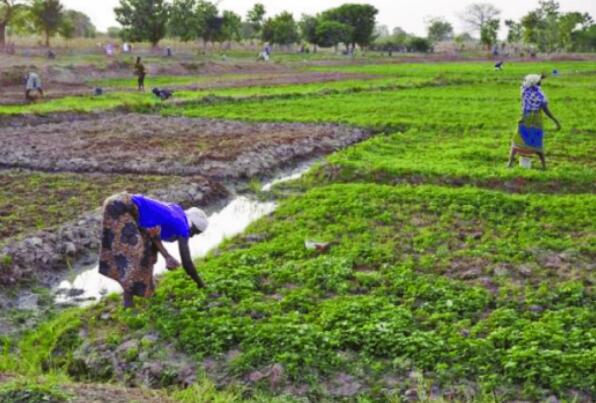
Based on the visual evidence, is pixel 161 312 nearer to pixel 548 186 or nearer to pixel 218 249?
pixel 218 249

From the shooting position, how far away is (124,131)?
70.2ft

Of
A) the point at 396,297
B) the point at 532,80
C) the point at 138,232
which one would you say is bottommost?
the point at 396,297

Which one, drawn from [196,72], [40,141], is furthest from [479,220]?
[196,72]

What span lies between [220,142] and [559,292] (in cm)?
1280

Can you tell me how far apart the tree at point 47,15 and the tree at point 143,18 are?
5.41 meters

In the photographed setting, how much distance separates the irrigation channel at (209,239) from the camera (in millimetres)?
9523

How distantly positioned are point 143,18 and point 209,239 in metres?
58.1

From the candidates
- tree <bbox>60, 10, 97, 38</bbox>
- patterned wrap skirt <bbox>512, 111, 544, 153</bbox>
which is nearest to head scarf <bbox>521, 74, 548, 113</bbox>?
patterned wrap skirt <bbox>512, 111, 544, 153</bbox>

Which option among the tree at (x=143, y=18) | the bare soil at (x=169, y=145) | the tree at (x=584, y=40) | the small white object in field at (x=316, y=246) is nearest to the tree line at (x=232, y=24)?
the tree at (x=143, y=18)

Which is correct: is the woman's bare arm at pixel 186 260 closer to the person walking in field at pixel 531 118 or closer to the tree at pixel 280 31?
the person walking in field at pixel 531 118

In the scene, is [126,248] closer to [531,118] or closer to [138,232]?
[138,232]

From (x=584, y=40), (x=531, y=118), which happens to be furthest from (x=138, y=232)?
(x=584, y=40)

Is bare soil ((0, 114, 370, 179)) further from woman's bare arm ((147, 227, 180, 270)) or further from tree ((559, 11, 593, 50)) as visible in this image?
tree ((559, 11, 593, 50))

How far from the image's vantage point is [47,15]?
207 ft
